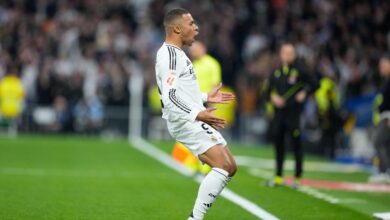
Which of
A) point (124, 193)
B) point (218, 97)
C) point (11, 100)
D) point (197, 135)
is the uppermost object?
point (218, 97)

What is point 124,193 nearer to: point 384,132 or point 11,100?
point 384,132

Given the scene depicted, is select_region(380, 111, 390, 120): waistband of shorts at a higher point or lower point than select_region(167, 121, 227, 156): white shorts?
lower

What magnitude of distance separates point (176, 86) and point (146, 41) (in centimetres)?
2084

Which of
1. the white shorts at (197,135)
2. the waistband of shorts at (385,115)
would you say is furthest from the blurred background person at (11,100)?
the white shorts at (197,135)

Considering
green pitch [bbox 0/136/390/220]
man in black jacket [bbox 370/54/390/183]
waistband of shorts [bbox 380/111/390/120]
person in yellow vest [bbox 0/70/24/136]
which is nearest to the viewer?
green pitch [bbox 0/136/390/220]

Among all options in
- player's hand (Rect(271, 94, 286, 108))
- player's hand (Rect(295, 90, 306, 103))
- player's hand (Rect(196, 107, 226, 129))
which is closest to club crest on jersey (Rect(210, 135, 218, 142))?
player's hand (Rect(196, 107, 226, 129))

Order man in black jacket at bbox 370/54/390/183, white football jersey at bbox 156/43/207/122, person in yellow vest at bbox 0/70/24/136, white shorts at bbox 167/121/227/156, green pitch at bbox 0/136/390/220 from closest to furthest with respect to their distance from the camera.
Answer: white football jersey at bbox 156/43/207/122 → white shorts at bbox 167/121/227/156 → green pitch at bbox 0/136/390/220 → man in black jacket at bbox 370/54/390/183 → person in yellow vest at bbox 0/70/24/136

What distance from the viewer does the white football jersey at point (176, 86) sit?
26.2ft

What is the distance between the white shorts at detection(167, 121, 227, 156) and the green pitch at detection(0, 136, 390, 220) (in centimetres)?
135

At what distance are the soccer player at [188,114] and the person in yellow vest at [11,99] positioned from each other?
60.4 ft

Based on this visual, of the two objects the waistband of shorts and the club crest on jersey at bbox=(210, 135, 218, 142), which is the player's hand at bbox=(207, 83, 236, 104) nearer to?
the club crest on jersey at bbox=(210, 135, 218, 142)

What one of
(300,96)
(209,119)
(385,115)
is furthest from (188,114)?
(385,115)

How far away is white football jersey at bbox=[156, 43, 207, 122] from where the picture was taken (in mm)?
8000

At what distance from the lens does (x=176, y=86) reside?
803 cm
